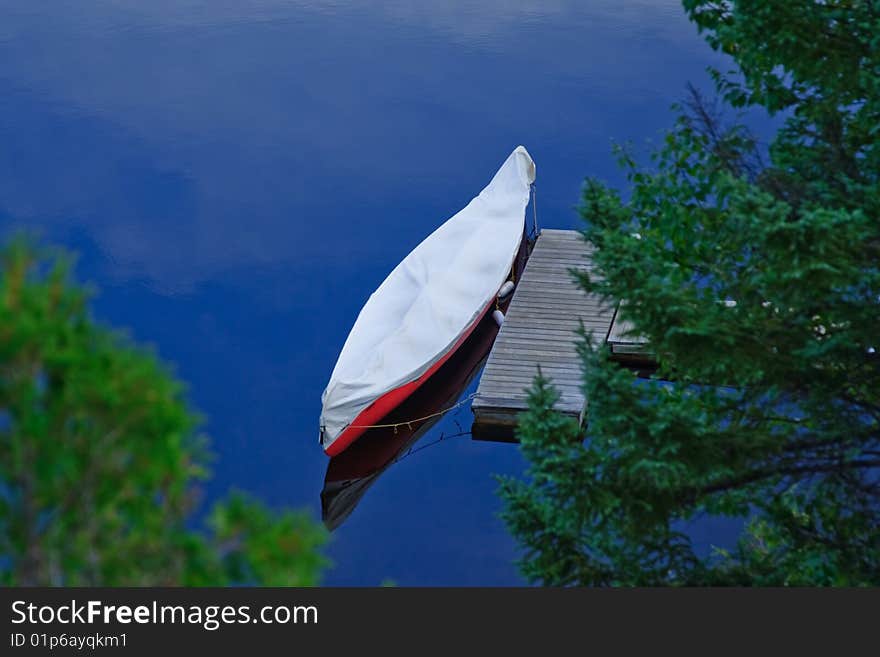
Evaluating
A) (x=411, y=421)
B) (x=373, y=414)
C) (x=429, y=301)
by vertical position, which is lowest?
(x=411, y=421)

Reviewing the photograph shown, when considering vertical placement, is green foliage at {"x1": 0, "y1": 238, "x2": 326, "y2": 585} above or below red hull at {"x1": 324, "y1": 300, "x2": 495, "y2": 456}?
above

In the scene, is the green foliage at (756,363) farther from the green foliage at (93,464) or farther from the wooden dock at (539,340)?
→ the wooden dock at (539,340)

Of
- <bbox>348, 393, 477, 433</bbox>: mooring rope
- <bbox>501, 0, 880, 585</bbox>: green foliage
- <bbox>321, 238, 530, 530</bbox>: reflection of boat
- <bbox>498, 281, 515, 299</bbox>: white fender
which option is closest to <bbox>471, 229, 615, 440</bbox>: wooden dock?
<bbox>498, 281, 515, 299</bbox>: white fender

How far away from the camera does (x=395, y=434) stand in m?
18.6

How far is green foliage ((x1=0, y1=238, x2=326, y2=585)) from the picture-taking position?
330 centimetres

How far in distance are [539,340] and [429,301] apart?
79.8 inches

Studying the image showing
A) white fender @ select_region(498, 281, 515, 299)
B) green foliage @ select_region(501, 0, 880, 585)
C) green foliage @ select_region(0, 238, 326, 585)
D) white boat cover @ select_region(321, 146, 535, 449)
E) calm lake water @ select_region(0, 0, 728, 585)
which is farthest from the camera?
white fender @ select_region(498, 281, 515, 299)

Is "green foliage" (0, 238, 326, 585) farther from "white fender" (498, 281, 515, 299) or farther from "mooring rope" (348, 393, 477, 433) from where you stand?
"white fender" (498, 281, 515, 299)

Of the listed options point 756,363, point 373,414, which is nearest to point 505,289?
point 373,414

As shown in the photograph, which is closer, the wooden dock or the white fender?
the wooden dock

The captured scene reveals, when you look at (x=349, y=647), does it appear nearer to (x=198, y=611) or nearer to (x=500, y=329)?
(x=198, y=611)

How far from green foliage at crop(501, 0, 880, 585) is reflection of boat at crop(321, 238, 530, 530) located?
8546mm

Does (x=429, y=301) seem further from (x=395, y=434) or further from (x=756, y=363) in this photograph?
(x=756, y=363)

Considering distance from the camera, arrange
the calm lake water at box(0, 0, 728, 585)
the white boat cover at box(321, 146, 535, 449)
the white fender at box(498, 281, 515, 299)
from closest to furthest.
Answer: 1. the white boat cover at box(321, 146, 535, 449)
2. the calm lake water at box(0, 0, 728, 585)
3. the white fender at box(498, 281, 515, 299)
